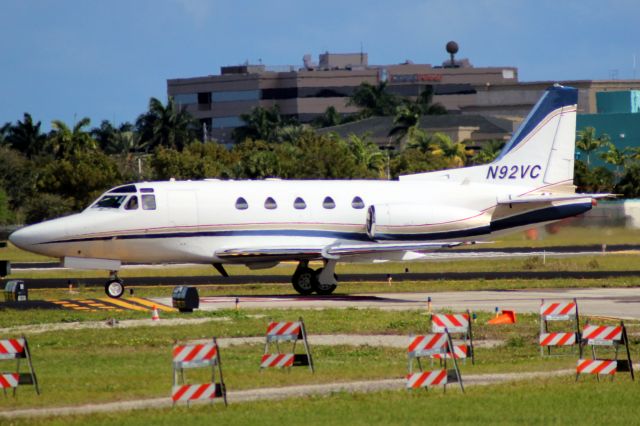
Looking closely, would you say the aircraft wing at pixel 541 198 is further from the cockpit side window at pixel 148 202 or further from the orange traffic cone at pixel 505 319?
the cockpit side window at pixel 148 202

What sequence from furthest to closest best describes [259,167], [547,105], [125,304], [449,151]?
[449,151] < [259,167] < [547,105] < [125,304]

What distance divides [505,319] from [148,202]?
12603mm

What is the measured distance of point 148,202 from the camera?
39000mm

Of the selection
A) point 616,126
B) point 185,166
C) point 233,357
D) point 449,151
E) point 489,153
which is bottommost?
point 233,357

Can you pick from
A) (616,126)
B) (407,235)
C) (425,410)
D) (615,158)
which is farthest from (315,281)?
(616,126)

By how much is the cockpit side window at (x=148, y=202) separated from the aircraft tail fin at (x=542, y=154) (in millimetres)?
8478

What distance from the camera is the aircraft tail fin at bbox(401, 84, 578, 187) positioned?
139ft

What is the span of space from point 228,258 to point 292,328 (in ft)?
57.9

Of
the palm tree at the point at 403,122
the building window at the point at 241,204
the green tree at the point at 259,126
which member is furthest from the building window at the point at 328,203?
the green tree at the point at 259,126

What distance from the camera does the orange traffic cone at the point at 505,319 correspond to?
102ft

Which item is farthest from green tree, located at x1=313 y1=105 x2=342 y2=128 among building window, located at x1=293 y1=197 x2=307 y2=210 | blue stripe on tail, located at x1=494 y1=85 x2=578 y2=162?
building window, located at x1=293 y1=197 x2=307 y2=210

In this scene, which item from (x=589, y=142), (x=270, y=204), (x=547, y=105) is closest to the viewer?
(x=270, y=204)

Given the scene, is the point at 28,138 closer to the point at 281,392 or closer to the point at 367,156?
the point at 367,156

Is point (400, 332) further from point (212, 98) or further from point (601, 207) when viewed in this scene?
point (212, 98)
